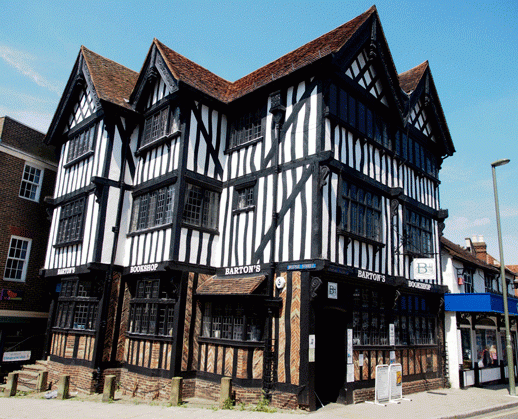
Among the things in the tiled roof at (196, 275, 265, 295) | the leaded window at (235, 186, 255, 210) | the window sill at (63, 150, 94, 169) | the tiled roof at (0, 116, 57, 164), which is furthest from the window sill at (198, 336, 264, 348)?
the tiled roof at (0, 116, 57, 164)

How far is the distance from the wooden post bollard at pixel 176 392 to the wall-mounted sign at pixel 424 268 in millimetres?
8471

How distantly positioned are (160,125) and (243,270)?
605cm

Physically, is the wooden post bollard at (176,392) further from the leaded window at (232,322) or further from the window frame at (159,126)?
the window frame at (159,126)

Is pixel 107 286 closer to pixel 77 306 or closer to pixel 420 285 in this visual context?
pixel 77 306

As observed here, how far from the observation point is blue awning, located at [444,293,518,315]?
616 inches

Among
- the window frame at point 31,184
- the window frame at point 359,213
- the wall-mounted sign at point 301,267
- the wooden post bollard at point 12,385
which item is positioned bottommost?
the wooden post bollard at point 12,385

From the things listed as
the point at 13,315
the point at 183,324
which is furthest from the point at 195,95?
the point at 13,315

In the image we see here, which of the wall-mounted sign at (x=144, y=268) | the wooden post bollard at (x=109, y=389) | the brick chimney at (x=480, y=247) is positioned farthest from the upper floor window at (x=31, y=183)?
the brick chimney at (x=480, y=247)

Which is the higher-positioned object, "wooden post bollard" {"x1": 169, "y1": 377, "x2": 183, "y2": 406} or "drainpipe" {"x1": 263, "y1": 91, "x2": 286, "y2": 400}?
"drainpipe" {"x1": 263, "y1": 91, "x2": 286, "y2": 400}

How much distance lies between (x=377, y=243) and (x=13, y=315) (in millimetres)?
14825

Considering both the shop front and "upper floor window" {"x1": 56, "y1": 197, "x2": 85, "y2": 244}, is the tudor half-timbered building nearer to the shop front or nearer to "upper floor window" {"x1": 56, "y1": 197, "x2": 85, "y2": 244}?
"upper floor window" {"x1": 56, "y1": 197, "x2": 85, "y2": 244}

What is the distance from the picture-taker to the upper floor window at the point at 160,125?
583 inches

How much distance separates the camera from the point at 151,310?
1407cm

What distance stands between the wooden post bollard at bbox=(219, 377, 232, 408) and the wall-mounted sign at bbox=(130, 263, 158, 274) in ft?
13.2
